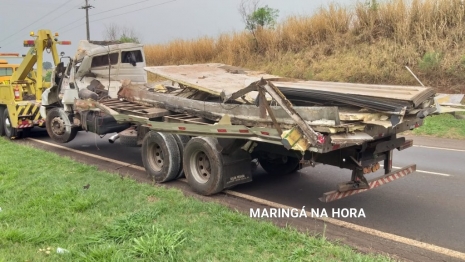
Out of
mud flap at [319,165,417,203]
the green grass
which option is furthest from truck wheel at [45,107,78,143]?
the green grass

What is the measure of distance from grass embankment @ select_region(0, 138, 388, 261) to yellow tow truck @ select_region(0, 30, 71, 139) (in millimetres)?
5277

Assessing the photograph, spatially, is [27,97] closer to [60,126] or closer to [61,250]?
[60,126]

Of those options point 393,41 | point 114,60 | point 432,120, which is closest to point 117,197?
point 114,60

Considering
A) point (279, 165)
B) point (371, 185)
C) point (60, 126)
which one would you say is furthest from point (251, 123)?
point (60, 126)

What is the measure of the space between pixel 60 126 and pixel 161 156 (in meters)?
3.68

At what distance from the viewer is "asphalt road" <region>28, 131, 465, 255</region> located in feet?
16.7

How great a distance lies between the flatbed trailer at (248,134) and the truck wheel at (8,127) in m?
4.89

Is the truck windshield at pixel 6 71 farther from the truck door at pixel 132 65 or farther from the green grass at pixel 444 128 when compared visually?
the green grass at pixel 444 128

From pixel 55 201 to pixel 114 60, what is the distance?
502 centimetres

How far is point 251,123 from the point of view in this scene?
18.2 feet

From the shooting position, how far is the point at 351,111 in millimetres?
5105

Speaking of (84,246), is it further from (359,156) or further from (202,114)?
(359,156)

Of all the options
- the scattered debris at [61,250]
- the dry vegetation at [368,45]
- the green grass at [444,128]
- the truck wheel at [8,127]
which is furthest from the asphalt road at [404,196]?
the dry vegetation at [368,45]

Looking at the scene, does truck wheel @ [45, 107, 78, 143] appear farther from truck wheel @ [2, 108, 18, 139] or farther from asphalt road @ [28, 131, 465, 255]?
truck wheel @ [2, 108, 18, 139]
